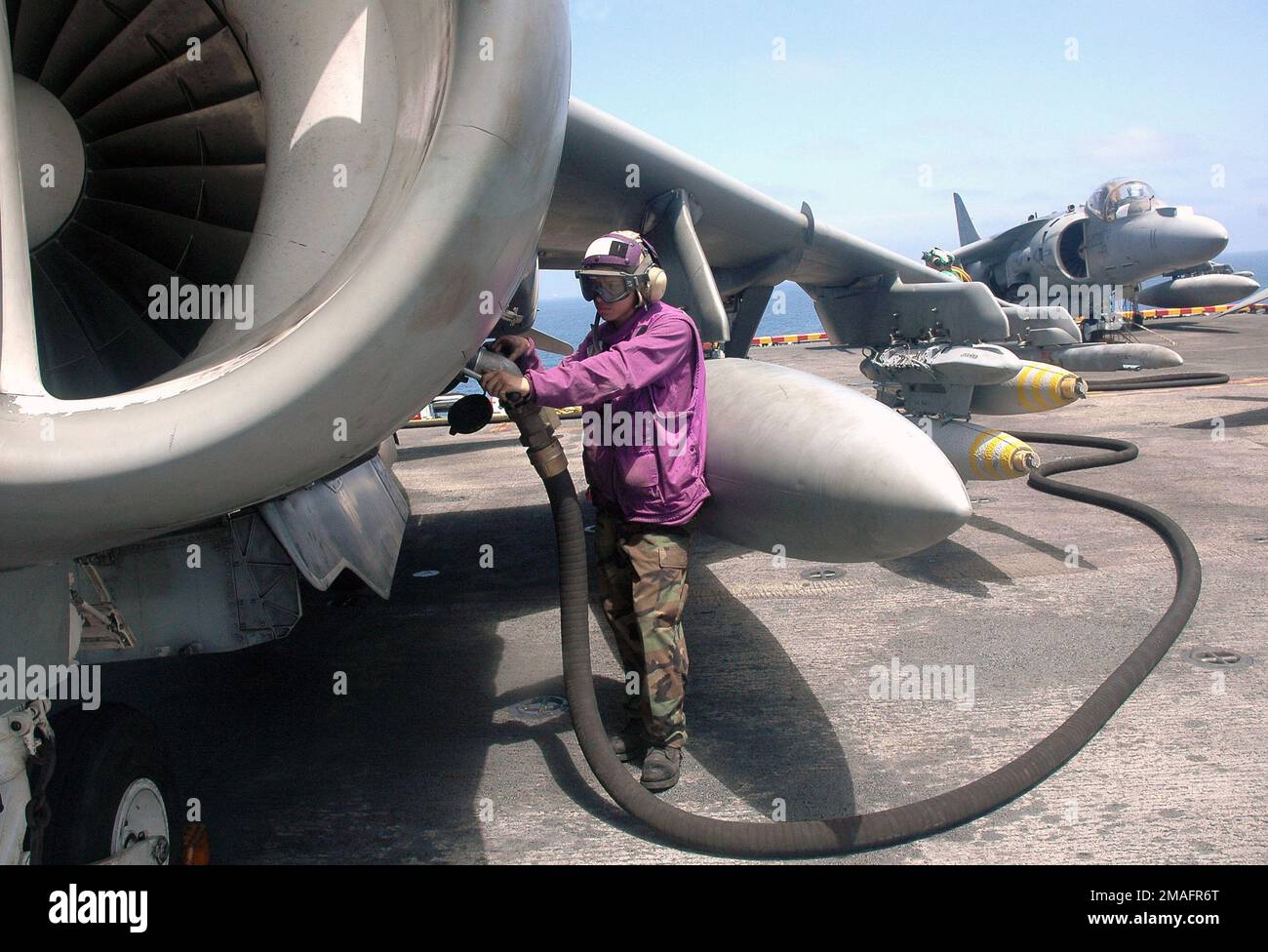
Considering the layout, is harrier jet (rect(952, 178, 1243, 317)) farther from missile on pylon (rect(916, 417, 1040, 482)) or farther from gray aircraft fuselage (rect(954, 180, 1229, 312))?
missile on pylon (rect(916, 417, 1040, 482))

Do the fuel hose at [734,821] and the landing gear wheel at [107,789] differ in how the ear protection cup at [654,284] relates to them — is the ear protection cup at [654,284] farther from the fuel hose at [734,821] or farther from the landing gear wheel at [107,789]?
the landing gear wheel at [107,789]

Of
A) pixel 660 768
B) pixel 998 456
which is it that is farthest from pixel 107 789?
pixel 998 456

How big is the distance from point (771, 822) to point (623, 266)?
7.10 ft

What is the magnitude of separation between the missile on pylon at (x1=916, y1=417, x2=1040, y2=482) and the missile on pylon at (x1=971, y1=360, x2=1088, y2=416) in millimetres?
738

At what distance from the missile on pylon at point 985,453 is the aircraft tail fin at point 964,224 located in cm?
2764

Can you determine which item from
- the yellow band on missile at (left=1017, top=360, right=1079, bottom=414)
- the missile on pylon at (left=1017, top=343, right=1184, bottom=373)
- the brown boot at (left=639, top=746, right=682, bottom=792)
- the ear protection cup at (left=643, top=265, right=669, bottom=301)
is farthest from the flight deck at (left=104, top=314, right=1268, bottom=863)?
the missile on pylon at (left=1017, top=343, right=1184, bottom=373)

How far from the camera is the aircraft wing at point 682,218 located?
529 centimetres

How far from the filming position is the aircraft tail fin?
106 ft

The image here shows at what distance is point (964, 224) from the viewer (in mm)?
32594

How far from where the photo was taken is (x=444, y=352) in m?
2.17

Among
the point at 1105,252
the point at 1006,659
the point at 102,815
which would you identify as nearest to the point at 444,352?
the point at 102,815

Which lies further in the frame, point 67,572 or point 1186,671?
point 1186,671
